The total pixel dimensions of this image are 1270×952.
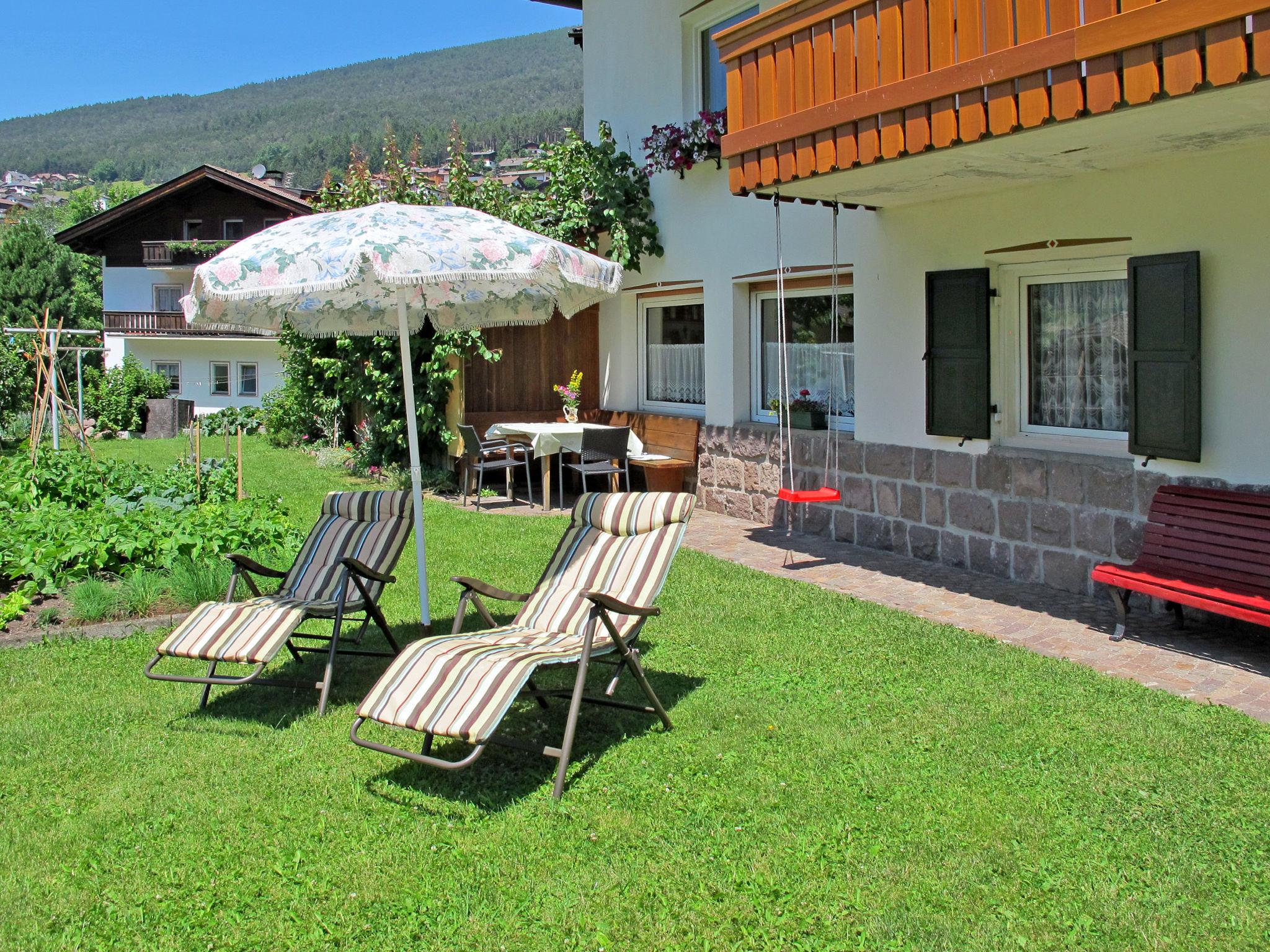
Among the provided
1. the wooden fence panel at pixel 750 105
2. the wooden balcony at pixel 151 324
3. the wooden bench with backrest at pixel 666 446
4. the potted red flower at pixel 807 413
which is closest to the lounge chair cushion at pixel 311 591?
the wooden fence panel at pixel 750 105

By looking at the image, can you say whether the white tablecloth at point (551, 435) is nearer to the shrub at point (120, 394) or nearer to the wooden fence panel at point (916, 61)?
the wooden fence panel at point (916, 61)

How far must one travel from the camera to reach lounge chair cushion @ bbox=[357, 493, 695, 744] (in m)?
3.91

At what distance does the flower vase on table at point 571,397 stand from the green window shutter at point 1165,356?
6659 mm

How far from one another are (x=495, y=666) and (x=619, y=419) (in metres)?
8.45

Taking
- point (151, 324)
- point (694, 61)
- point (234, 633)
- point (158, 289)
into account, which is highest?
point (158, 289)

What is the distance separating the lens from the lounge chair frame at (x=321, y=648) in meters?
4.91

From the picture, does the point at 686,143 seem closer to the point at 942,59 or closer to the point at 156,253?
the point at 942,59

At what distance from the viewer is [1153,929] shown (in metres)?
3.07

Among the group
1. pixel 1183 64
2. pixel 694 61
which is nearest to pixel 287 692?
pixel 1183 64

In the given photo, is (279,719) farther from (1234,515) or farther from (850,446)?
(850,446)

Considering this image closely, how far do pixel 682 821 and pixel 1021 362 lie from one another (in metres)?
5.24

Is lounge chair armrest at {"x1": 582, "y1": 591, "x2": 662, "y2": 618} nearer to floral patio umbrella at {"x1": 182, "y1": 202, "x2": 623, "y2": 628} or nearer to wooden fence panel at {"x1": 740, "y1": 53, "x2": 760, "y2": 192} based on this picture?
floral patio umbrella at {"x1": 182, "y1": 202, "x2": 623, "y2": 628}

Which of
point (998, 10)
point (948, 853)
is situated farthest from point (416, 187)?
point (948, 853)

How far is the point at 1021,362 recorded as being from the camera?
7.84m
